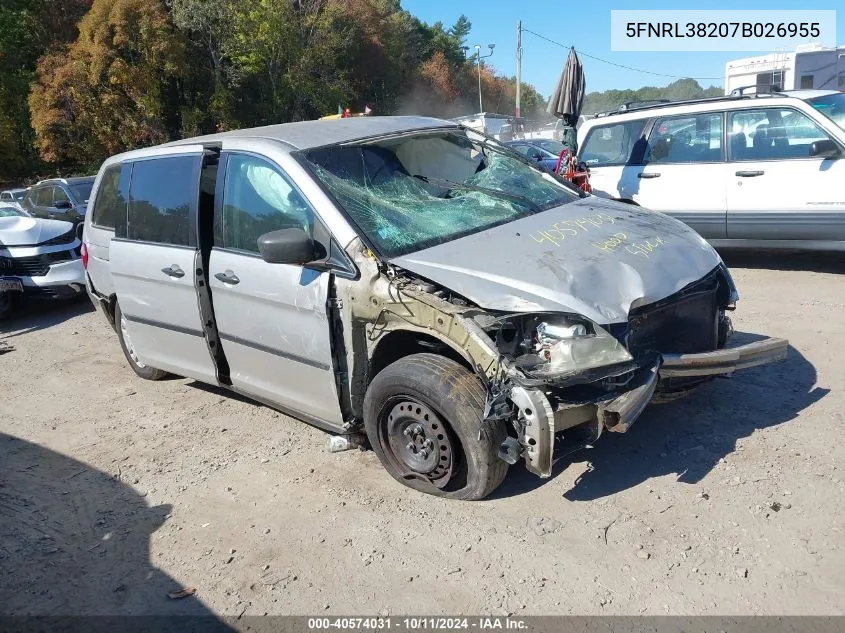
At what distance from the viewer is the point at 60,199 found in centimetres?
1129

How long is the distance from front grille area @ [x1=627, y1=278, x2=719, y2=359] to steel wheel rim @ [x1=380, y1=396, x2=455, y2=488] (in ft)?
3.30

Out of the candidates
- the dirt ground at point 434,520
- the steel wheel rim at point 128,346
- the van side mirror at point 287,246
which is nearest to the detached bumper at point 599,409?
the dirt ground at point 434,520

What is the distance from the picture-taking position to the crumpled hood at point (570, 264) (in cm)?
314

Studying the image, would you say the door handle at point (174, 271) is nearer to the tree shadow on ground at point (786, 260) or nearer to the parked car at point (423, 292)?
the parked car at point (423, 292)

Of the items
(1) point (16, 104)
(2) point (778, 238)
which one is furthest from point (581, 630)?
(1) point (16, 104)

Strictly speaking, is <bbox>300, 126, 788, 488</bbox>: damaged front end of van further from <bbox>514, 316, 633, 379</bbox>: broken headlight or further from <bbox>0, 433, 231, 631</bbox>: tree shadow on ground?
<bbox>0, 433, 231, 631</bbox>: tree shadow on ground

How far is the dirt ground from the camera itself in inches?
112

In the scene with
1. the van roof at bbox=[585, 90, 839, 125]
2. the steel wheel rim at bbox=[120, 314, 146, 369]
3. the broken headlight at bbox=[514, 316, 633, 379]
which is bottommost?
the steel wheel rim at bbox=[120, 314, 146, 369]

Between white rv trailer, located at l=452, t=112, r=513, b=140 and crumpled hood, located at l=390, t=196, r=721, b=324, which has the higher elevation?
white rv trailer, located at l=452, t=112, r=513, b=140

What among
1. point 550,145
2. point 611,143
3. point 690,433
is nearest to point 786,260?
point 611,143

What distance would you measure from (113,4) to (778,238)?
2614 centimetres

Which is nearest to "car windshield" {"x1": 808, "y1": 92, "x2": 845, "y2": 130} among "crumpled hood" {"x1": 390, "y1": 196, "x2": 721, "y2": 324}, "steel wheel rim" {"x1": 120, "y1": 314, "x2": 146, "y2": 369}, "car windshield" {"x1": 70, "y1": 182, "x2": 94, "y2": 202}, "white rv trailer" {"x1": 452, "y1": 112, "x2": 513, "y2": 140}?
"crumpled hood" {"x1": 390, "y1": 196, "x2": 721, "y2": 324}

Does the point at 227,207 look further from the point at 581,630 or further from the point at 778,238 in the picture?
the point at 778,238

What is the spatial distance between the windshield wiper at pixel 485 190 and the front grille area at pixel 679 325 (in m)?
1.09
